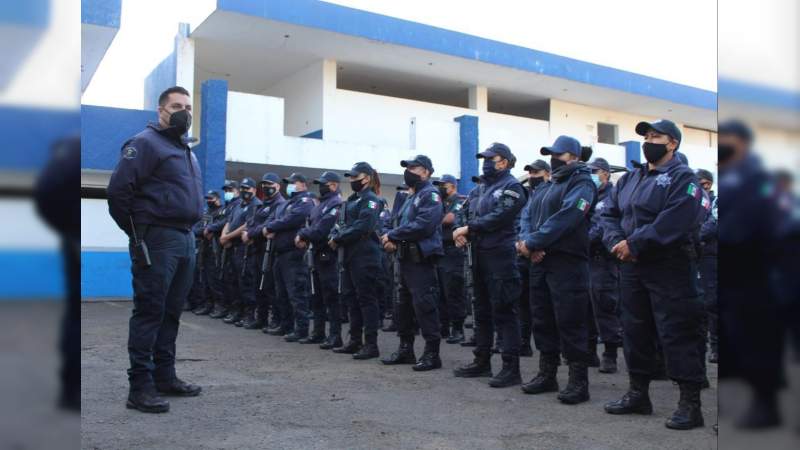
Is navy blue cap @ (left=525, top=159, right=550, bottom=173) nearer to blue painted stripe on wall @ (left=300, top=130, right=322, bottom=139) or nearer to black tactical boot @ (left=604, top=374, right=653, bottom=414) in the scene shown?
black tactical boot @ (left=604, top=374, right=653, bottom=414)

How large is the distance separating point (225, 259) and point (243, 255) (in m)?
0.62

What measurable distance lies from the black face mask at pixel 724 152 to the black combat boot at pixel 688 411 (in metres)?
3.14

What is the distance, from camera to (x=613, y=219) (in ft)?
15.2

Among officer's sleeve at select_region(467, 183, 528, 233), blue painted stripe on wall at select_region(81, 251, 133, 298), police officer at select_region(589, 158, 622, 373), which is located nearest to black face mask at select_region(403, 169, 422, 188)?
officer's sleeve at select_region(467, 183, 528, 233)

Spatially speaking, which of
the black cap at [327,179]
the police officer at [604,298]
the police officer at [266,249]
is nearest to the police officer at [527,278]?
the police officer at [604,298]

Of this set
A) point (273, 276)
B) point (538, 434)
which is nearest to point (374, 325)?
point (273, 276)

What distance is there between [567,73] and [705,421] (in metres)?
17.6

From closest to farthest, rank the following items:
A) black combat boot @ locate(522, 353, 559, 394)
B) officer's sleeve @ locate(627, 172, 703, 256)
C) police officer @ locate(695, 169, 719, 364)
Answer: officer's sleeve @ locate(627, 172, 703, 256) < black combat boot @ locate(522, 353, 559, 394) < police officer @ locate(695, 169, 719, 364)

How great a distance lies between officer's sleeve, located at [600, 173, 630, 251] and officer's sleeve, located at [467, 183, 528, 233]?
2.40ft

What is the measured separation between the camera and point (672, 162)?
4.17m

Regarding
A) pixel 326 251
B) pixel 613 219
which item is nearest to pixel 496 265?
pixel 613 219

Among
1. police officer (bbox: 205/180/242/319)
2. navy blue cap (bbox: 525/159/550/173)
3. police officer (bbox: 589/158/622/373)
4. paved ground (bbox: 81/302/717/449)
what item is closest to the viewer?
paved ground (bbox: 81/302/717/449)

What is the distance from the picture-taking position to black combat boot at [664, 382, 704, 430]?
394 centimetres

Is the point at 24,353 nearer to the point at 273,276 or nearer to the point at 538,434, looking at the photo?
the point at 538,434
